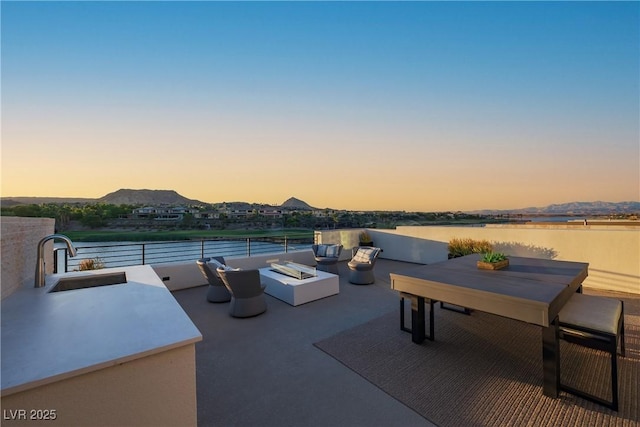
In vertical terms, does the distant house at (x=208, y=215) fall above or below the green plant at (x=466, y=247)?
above

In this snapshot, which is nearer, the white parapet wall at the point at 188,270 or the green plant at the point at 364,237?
the white parapet wall at the point at 188,270

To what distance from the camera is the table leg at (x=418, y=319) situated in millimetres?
3061

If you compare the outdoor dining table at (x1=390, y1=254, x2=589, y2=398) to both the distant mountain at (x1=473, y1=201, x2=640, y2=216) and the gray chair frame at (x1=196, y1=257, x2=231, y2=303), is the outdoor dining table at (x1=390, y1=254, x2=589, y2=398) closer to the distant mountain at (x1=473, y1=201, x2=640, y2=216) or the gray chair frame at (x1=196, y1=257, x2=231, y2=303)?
the gray chair frame at (x1=196, y1=257, x2=231, y2=303)

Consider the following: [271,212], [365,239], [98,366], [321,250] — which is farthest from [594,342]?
[271,212]

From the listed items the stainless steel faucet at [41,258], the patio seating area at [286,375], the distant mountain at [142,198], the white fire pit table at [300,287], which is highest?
the distant mountain at [142,198]

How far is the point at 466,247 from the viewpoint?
6.99 meters

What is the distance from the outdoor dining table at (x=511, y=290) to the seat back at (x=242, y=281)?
2.04m

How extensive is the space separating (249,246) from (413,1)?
6695 mm

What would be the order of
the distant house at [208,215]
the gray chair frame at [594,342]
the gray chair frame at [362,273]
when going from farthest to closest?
the distant house at [208,215] → the gray chair frame at [362,273] → the gray chair frame at [594,342]

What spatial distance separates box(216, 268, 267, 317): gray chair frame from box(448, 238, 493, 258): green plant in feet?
17.2

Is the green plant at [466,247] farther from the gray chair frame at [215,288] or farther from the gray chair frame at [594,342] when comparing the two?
the gray chair frame at [215,288]

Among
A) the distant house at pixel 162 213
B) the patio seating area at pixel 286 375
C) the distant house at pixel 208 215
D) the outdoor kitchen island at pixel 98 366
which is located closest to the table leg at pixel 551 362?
the patio seating area at pixel 286 375

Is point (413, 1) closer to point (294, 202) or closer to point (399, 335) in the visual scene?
point (399, 335)

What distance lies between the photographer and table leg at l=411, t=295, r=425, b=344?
3.06m
